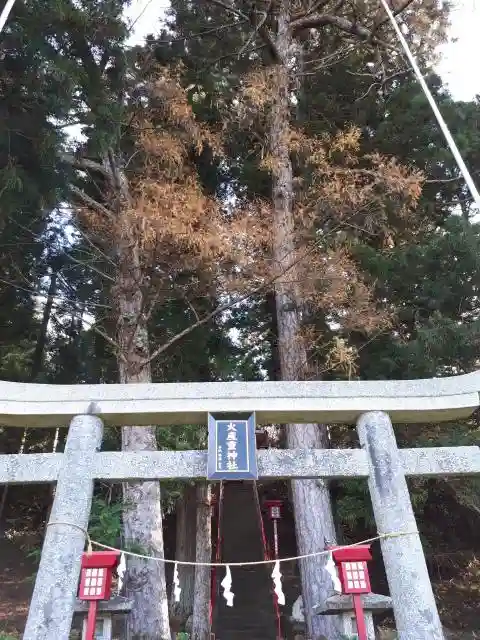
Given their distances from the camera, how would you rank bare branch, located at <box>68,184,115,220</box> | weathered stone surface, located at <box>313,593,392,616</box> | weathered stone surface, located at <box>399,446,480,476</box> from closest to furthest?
weathered stone surface, located at <box>399,446,480,476</box>, weathered stone surface, located at <box>313,593,392,616</box>, bare branch, located at <box>68,184,115,220</box>

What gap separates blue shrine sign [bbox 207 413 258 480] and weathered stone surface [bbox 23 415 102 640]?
78 centimetres

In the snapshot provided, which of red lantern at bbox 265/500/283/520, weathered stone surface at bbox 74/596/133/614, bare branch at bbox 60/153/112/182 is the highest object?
bare branch at bbox 60/153/112/182

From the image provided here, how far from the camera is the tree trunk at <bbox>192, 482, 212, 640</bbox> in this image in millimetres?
6930

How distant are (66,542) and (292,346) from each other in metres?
3.74

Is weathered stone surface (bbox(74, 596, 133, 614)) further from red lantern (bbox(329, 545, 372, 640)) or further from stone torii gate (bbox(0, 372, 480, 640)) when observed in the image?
red lantern (bbox(329, 545, 372, 640))

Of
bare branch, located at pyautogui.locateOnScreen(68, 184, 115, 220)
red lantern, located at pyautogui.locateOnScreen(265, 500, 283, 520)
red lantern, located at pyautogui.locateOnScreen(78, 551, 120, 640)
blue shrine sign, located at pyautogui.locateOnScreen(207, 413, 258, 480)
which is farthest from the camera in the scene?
red lantern, located at pyautogui.locateOnScreen(265, 500, 283, 520)

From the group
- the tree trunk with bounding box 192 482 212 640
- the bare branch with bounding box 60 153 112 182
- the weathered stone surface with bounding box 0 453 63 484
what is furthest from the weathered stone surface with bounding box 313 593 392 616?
the bare branch with bounding box 60 153 112 182

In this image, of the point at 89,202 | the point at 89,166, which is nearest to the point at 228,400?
the point at 89,202

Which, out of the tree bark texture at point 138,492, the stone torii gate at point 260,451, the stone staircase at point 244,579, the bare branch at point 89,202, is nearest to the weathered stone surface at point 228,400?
the stone torii gate at point 260,451

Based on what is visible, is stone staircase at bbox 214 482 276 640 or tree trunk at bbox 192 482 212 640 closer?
tree trunk at bbox 192 482 212 640

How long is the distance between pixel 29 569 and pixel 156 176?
306 inches

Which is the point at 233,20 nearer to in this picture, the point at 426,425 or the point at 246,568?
the point at 426,425

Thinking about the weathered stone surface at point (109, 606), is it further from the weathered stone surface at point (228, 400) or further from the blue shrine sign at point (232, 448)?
the blue shrine sign at point (232, 448)

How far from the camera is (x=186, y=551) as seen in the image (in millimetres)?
8375
